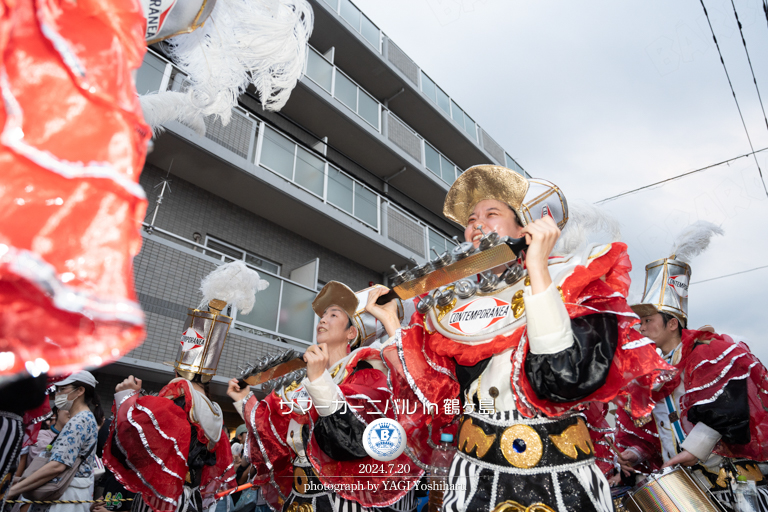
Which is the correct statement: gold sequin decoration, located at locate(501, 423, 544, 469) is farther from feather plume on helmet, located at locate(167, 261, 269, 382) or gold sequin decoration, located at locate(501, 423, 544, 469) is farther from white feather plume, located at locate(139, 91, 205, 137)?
feather plume on helmet, located at locate(167, 261, 269, 382)

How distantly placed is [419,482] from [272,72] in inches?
85.2

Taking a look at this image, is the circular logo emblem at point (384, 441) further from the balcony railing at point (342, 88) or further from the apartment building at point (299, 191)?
the balcony railing at point (342, 88)

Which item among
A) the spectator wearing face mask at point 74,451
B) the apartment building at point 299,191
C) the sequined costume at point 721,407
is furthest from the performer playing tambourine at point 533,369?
the apartment building at point 299,191

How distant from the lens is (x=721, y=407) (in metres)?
2.63

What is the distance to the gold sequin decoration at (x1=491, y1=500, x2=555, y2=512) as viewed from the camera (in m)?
1.35

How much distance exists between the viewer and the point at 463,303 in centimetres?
188

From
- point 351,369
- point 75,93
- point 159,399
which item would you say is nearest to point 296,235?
point 159,399

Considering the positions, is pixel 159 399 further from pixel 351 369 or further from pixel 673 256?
pixel 673 256

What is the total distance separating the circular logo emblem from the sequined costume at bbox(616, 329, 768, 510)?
1.90 meters

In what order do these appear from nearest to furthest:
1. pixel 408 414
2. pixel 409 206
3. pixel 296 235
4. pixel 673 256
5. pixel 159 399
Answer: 1. pixel 408 414
2. pixel 159 399
3. pixel 673 256
4. pixel 296 235
5. pixel 409 206

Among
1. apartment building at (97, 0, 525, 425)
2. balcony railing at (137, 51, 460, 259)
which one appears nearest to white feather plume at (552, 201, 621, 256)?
apartment building at (97, 0, 525, 425)

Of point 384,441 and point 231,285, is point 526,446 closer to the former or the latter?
point 384,441

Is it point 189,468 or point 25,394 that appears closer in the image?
point 25,394

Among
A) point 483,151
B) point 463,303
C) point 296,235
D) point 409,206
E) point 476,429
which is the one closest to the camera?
point 476,429
